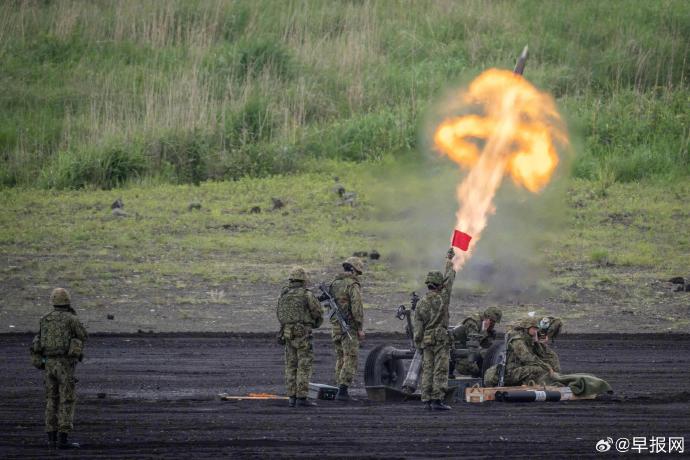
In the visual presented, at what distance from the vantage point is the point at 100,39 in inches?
1481

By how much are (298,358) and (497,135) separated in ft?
21.0

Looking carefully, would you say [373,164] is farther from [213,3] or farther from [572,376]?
[572,376]

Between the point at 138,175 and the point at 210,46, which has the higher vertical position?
the point at 210,46

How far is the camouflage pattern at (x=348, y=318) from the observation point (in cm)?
1758

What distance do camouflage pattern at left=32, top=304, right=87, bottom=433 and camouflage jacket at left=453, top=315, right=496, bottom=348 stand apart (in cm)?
552

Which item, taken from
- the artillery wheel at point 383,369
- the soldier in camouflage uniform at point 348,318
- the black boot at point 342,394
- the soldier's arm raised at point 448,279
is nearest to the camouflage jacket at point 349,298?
the soldier in camouflage uniform at point 348,318

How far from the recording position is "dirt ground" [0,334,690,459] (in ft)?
44.9

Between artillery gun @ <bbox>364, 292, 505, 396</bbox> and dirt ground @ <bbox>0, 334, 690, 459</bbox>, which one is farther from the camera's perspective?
artillery gun @ <bbox>364, 292, 505, 396</bbox>

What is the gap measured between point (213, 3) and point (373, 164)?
10404 millimetres

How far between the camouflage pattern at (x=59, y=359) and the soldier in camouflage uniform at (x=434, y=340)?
4183mm

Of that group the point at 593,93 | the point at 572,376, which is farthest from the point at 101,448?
the point at 593,93

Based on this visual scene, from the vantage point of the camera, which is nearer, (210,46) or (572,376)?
(572,376)

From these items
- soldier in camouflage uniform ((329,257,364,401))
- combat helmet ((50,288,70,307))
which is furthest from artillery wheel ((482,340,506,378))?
combat helmet ((50,288,70,307))

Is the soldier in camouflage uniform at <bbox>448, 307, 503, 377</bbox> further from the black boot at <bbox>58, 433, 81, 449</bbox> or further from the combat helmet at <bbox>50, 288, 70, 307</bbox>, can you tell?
the black boot at <bbox>58, 433, 81, 449</bbox>
